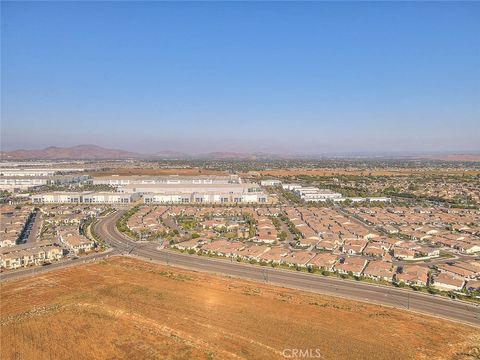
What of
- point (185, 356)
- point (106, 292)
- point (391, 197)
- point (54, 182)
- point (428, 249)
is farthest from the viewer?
point (54, 182)

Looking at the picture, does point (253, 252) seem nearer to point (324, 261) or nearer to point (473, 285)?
point (324, 261)

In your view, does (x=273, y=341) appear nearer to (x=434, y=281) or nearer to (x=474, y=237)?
(x=434, y=281)

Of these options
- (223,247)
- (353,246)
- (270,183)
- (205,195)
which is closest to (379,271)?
(353,246)

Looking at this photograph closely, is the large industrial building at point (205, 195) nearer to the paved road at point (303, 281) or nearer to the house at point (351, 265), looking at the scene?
the paved road at point (303, 281)

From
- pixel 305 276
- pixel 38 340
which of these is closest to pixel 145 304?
pixel 38 340

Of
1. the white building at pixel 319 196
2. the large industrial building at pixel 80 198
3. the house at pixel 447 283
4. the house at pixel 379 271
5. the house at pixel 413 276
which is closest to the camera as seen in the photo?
the house at pixel 447 283

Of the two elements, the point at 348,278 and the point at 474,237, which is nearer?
the point at 348,278

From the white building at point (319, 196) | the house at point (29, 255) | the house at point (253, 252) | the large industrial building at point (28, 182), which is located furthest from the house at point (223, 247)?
the large industrial building at point (28, 182)

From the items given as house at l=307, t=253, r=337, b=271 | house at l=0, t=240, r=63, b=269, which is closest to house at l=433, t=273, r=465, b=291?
house at l=307, t=253, r=337, b=271
